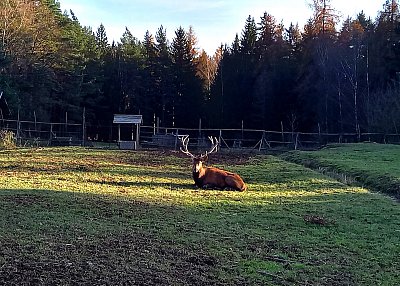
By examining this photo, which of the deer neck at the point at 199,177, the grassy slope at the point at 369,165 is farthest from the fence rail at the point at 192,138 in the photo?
the deer neck at the point at 199,177

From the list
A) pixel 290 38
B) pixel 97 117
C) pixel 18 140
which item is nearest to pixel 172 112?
pixel 97 117

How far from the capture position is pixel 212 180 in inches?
491

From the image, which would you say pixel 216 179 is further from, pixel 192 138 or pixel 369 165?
pixel 192 138

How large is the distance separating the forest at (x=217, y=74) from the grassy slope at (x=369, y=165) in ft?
28.9

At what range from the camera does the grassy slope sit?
13727 millimetres

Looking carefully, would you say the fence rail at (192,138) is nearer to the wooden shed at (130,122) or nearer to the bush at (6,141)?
the wooden shed at (130,122)

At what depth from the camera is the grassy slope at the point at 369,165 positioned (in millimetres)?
13727

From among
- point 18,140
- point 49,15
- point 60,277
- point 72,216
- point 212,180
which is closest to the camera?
point 60,277

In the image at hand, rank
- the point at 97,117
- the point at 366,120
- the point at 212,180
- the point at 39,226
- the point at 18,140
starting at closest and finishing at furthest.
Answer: the point at 39,226 → the point at 212,180 → the point at 18,140 → the point at 366,120 → the point at 97,117

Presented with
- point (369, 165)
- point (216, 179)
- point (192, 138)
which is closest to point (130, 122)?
point (192, 138)

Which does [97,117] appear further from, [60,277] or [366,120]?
[60,277]

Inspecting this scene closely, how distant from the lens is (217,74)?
48750 mm

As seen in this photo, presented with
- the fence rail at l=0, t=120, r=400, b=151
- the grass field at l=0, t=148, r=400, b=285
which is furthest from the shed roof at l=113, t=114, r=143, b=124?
the grass field at l=0, t=148, r=400, b=285

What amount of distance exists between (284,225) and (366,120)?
102 feet
